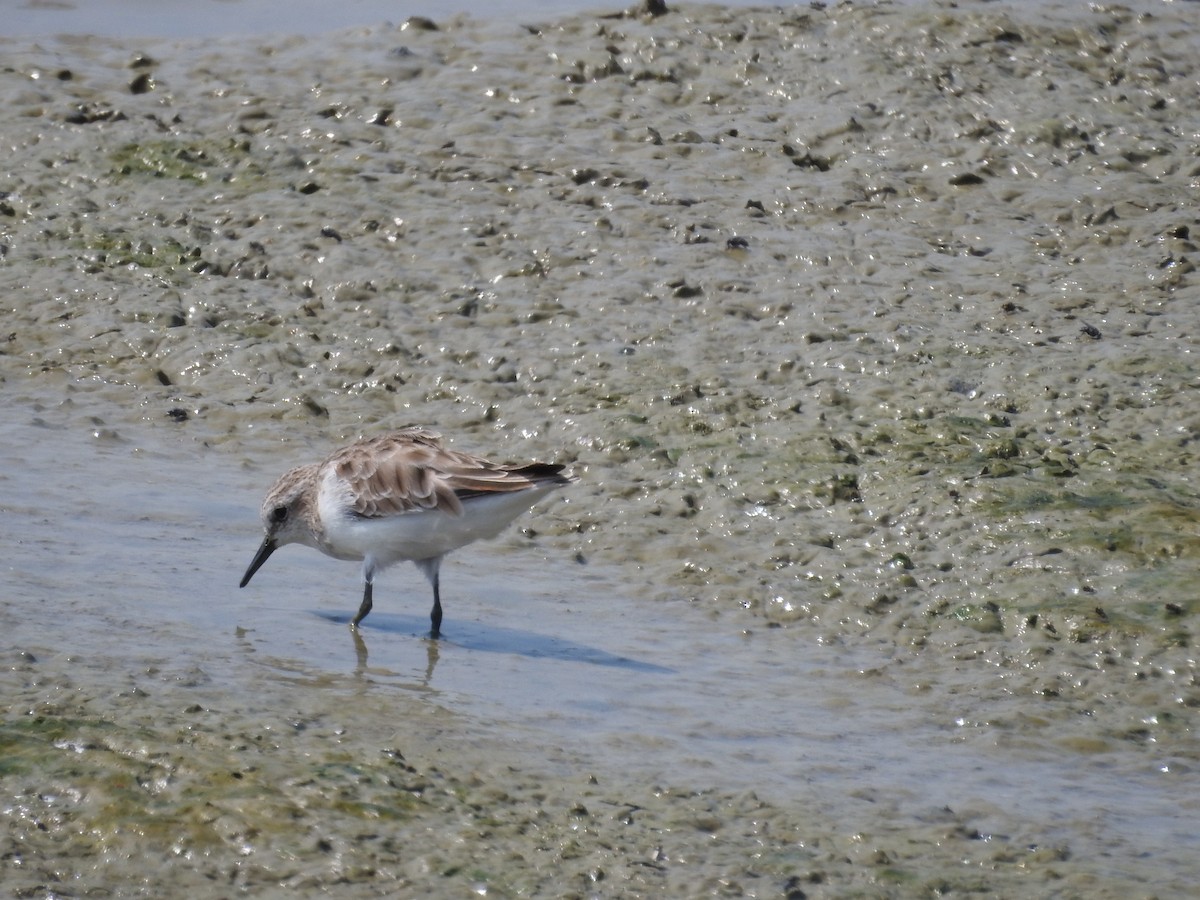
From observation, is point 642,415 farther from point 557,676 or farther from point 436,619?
point 557,676

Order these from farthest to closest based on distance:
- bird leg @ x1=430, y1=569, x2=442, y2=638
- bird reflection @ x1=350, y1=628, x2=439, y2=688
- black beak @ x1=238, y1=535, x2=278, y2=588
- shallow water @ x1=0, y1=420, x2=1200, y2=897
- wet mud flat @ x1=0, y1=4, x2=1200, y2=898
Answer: black beak @ x1=238, y1=535, x2=278, y2=588 → bird leg @ x1=430, y1=569, x2=442, y2=638 → bird reflection @ x1=350, y1=628, x2=439, y2=688 → shallow water @ x1=0, y1=420, x2=1200, y2=897 → wet mud flat @ x1=0, y1=4, x2=1200, y2=898

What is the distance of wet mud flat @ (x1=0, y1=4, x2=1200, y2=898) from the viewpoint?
5730 millimetres

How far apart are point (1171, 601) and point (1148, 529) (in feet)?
1.83

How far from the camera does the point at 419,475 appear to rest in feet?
26.8

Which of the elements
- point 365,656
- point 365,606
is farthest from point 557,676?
point 365,606

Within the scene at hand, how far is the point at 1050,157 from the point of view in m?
11.8

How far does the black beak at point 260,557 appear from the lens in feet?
27.0

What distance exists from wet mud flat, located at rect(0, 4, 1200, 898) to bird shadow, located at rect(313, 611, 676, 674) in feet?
0.36

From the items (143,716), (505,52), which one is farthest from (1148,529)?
(505,52)

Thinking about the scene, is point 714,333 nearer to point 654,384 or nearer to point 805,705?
point 654,384

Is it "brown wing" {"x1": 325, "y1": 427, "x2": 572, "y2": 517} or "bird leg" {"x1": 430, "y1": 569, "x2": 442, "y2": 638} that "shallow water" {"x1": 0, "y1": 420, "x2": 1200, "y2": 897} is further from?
"brown wing" {"x1": 325, "y1": 427, "x2": 572, "y2": 517}

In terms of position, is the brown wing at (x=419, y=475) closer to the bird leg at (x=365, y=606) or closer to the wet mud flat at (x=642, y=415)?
the bird leg at (x=365, y=606)

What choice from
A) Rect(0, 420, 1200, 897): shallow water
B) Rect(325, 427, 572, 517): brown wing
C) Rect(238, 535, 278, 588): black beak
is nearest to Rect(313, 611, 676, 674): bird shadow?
Rect(0, 420, 1200, 897): shallow water

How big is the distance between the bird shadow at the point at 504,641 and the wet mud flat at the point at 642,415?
11cm
